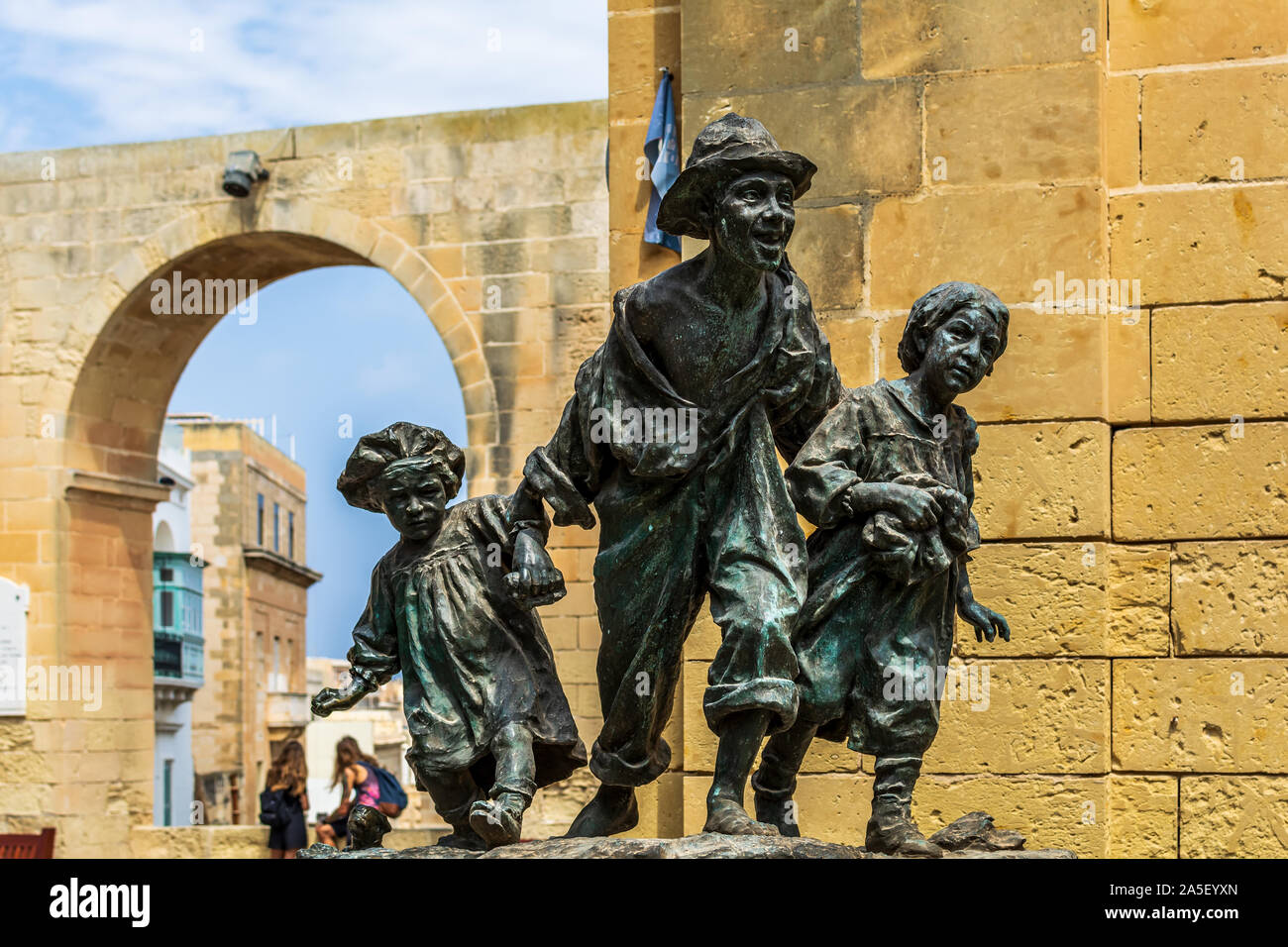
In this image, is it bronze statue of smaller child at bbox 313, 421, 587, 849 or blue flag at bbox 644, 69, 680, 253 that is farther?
blue flag at bbox 644, 69, 680, 253

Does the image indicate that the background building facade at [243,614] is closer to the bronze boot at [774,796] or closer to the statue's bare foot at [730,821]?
the bronze boot at [774,796]

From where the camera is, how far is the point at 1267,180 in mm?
6074

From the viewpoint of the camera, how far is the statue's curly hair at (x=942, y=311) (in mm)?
4383

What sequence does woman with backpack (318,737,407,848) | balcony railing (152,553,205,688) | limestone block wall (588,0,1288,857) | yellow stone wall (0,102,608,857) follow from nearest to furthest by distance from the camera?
limestone block wall (588,0,1288,857)
woman with backpack (318,737,407,848)
yellow stone wall (0,102,608,857)
balcony railing (152,553,205,688)

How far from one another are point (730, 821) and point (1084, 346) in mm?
2663

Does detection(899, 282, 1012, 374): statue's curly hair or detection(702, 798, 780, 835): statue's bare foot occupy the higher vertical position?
detection(899, 282, 1012, 374): statue's curly hair

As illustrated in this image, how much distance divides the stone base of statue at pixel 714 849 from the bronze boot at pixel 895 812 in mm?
51

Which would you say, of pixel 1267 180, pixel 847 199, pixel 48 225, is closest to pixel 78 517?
pixel 48 225

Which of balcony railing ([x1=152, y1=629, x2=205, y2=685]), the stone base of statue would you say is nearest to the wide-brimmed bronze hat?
the stone base of statue

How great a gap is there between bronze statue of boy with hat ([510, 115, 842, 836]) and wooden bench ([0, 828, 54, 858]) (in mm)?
8868

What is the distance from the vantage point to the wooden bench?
40.0 feet

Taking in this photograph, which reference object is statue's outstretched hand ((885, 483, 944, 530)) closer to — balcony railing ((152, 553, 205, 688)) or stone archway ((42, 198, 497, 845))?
stone archway ((42, 198, 497, 845))

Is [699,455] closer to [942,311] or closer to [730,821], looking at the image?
[942,311]
